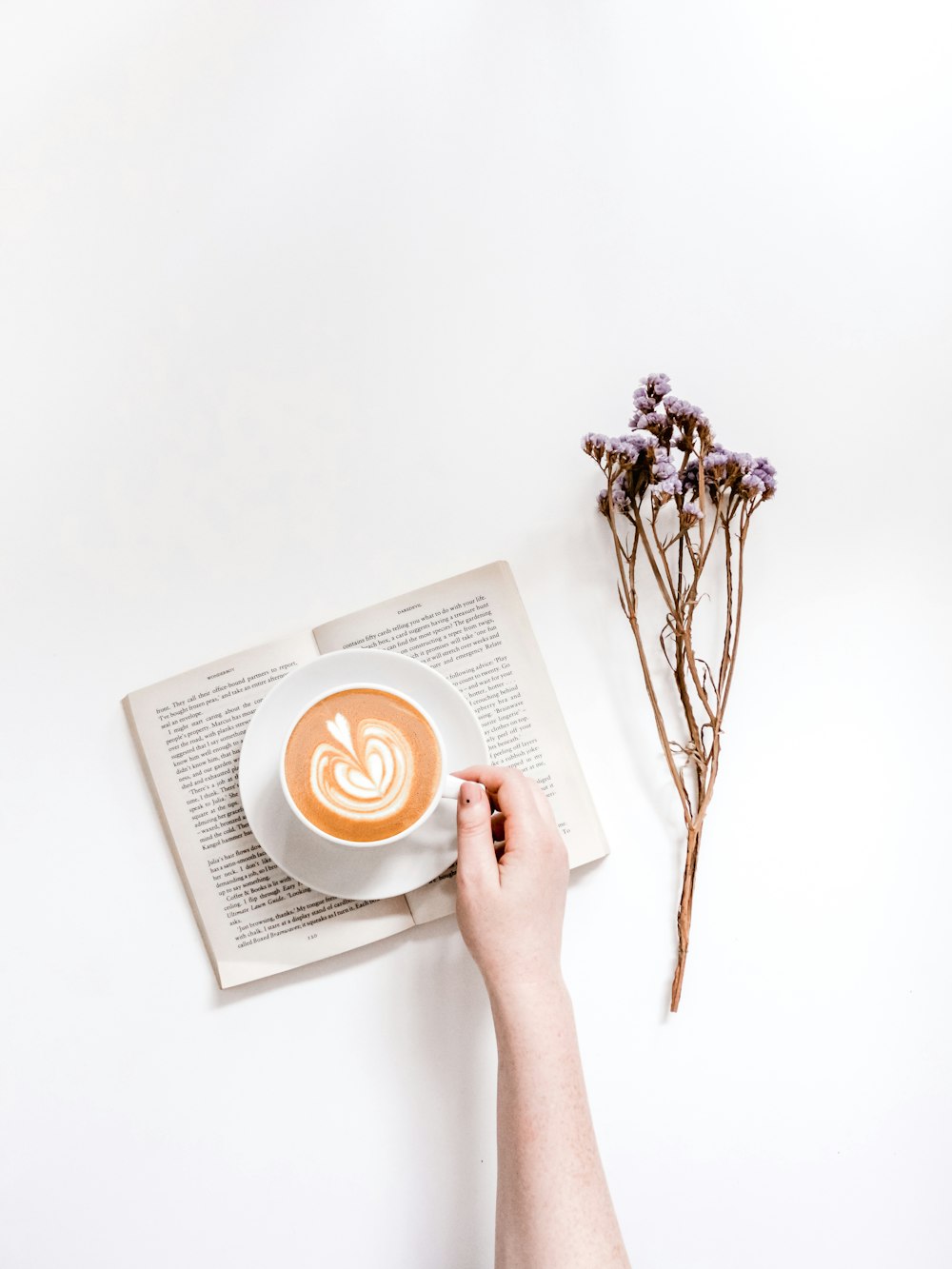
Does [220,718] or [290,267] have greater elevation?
[290,267]

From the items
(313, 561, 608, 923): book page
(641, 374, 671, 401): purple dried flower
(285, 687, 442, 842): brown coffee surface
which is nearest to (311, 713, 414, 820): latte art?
(285, 687, 442, 842): brown coffee surface

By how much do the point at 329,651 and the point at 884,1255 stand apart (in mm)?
1096

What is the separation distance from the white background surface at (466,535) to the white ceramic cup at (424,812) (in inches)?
7.0

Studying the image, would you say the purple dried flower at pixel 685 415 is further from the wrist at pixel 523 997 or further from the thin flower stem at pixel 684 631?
the wrist at pixel 523 997

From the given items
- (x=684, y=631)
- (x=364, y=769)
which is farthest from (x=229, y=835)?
(x=684, y=631)

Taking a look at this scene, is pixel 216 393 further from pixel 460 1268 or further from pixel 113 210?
pixel 460 1268

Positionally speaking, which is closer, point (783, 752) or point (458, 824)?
point (458, 824)

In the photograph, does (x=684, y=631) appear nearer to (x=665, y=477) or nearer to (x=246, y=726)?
(x=665, y=477)

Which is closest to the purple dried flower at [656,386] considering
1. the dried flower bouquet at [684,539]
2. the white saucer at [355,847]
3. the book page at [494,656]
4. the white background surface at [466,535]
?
the dried flower bouquet at [684,539]

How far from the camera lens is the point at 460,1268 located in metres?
1.17

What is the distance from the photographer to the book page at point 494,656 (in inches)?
48.1

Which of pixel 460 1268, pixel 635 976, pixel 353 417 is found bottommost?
pixel 460 1268

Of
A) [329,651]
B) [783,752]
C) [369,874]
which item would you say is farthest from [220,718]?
[783,752]

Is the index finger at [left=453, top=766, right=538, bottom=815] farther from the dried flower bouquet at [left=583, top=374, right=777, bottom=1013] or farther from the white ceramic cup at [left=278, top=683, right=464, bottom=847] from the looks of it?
the dried flower bouquet at [left=583, top=374, right=777, bottom=1013]
